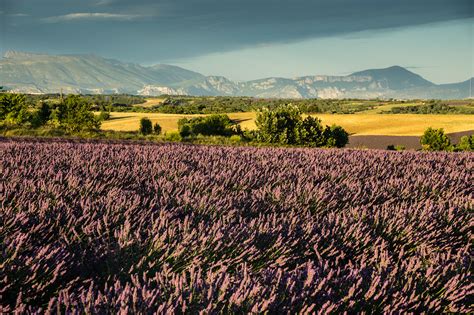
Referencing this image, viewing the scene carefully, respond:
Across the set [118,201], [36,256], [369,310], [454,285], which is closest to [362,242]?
[454,285]

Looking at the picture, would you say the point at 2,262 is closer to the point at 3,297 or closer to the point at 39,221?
the point at 3,297

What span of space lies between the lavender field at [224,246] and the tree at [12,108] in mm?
58240

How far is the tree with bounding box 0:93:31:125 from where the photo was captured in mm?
59031

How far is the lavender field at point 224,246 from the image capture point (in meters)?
2.35

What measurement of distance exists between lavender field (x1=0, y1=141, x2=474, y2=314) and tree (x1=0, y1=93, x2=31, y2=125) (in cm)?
5824

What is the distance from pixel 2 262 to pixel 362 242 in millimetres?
2859

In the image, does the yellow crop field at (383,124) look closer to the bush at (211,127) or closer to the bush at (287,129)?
the bush at (211,127)

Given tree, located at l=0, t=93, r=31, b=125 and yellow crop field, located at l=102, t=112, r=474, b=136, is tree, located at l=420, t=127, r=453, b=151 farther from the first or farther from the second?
tree, located at l=0, t=93, r=31, b=125

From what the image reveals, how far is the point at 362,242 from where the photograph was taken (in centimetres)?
405

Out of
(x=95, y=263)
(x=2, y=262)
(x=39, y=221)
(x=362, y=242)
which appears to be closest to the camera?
(x=2, y=262)

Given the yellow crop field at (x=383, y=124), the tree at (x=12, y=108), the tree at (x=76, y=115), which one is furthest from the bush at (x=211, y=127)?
the tree at (x=12, y=108)

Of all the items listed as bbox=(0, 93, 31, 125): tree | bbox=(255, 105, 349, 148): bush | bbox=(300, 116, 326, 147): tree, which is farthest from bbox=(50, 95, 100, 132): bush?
bbox=(300, 116, 326, 147): tree

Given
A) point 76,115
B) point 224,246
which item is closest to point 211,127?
point 76,115

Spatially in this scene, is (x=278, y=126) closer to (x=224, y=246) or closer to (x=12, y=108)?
(x=224, y=246)
